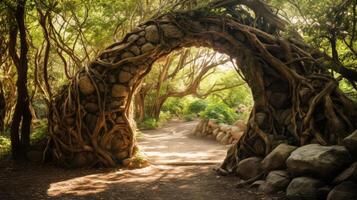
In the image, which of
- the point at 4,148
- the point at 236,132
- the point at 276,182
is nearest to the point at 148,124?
the point at 236,132

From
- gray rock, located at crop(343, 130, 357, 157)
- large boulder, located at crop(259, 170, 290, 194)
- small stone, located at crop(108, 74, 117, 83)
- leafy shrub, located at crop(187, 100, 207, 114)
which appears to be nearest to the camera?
gray rock, located at crop(343, 130, 357, 157)

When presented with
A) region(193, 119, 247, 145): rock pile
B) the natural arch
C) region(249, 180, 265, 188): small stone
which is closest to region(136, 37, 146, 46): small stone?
the natural arch

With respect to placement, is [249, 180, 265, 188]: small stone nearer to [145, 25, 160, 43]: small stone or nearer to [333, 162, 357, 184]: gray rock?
[333, 162, 357, 184]: gray rock

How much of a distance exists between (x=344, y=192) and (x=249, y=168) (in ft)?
6.66

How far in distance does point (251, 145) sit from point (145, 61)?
2.66 meters

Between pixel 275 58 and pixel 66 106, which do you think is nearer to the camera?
pixel 275 58

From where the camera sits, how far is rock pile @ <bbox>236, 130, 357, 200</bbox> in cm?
366

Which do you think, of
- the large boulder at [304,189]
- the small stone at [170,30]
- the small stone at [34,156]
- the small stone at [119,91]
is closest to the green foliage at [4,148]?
the small stone at [34,156]

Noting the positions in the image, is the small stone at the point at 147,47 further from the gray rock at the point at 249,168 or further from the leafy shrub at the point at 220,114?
the leafy shrub at the point at 220,114

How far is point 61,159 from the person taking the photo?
6621 millimetres

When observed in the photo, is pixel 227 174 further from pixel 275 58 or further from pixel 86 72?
pixel 86 72

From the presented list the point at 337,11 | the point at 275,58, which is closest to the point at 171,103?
the point at 275,58

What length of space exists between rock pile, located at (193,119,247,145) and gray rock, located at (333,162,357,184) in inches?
248

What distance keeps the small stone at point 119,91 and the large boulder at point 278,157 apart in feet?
10.3
